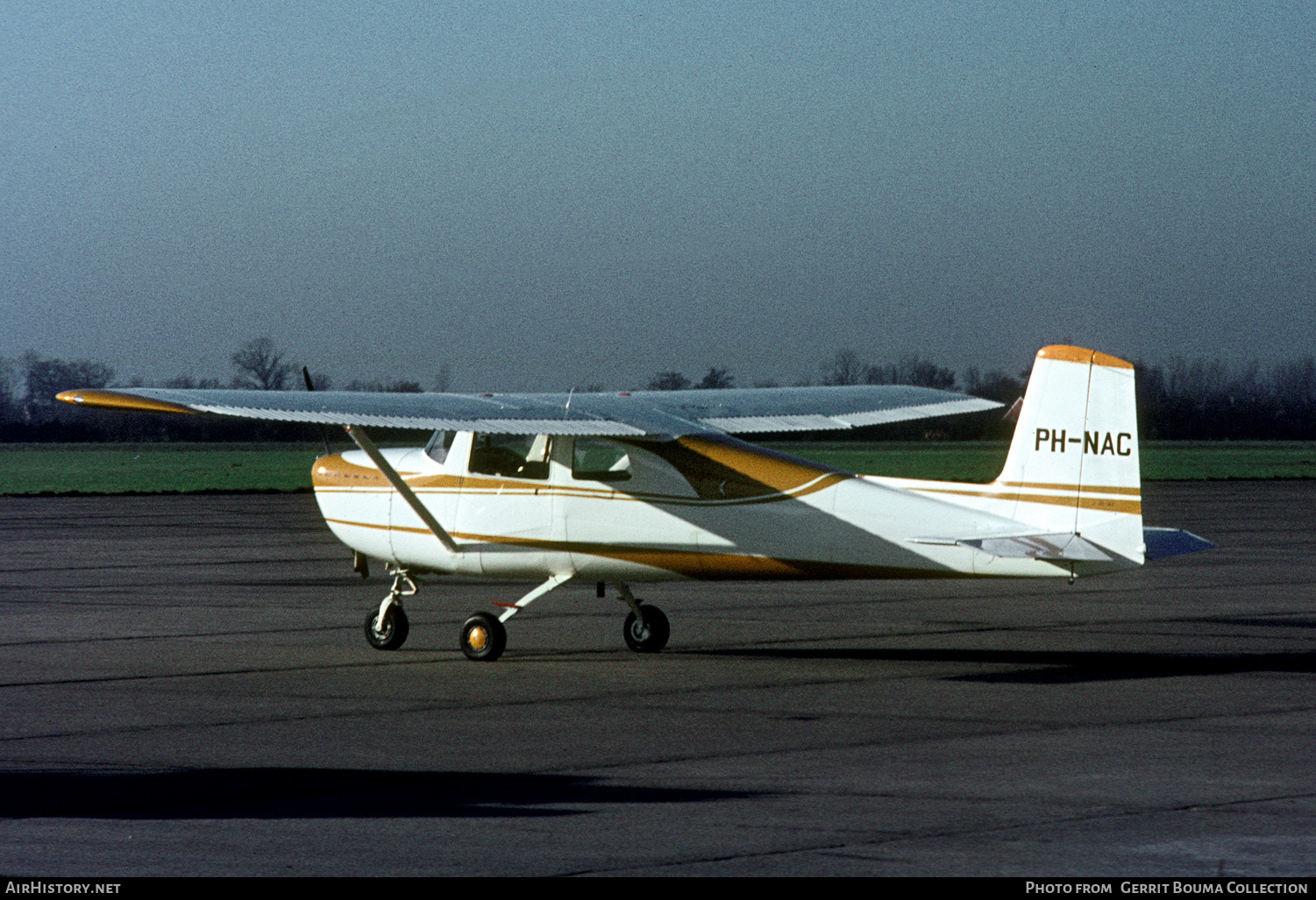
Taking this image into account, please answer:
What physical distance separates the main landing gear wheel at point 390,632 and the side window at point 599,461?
2045mm

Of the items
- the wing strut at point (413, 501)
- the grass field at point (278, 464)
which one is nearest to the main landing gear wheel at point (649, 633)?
the wing strut at point (413, 501)

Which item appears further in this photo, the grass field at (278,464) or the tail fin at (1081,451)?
the grass field at (278,464)

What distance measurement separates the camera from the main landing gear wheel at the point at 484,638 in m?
14.8

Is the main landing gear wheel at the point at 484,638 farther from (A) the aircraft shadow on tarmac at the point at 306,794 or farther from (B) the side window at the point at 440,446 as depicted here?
(A) the aircraft shadow on tarmac at the point at 306,794

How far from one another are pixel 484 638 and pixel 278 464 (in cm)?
7441

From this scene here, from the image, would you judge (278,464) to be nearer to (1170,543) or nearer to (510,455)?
(510,455)

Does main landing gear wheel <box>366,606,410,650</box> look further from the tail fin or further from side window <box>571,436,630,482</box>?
the tail fin

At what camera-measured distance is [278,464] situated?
286 ft

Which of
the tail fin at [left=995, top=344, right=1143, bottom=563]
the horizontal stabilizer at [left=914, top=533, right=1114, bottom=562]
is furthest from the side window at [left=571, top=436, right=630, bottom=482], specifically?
the tail fin at [left=995, top=344, right=1143, bottom=563]

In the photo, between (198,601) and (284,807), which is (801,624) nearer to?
(198,601)

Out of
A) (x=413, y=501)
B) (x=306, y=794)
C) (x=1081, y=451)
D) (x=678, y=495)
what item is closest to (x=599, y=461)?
(x=678, y=495)

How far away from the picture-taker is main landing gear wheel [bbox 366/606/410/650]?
1553 cm

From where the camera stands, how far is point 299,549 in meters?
29.8

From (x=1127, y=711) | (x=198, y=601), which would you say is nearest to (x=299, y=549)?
(x=198, y=601)
